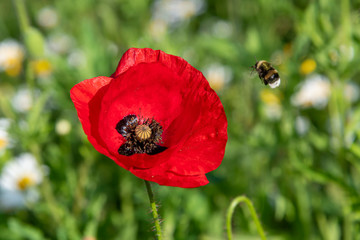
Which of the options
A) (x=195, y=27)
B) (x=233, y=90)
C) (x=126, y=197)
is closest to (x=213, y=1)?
(x=195, y=27)

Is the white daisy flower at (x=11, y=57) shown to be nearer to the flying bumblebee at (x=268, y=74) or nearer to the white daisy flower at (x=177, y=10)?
the white daisy flower at (x=177, y=10)

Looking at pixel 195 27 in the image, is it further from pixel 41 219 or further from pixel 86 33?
pixel 41 219

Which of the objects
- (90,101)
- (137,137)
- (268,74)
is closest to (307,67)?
(268,74)

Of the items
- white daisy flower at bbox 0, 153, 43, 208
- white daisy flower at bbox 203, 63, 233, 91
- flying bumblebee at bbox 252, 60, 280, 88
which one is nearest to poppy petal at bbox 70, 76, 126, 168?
flying bumblebee at bbox 252, 60, 280, 88

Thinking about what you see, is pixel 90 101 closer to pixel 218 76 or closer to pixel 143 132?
pixel 143 132

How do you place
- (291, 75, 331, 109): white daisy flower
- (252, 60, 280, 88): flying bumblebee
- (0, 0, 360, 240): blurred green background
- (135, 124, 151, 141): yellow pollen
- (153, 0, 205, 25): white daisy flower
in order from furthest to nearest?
1. (153, 0, 205, 25): white daisy flower
2. (291, 75, 331, 109): white daisy flower
3. (0, 0, 360, 240): blurred green background
4. (252, 60, 280, 88): flying bumblebee
5. (135, 124, 151, 141): yellow pollen

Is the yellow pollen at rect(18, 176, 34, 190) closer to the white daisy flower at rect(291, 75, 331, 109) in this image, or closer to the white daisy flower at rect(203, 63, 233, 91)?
the white daisy flower at rect(203, 63, 233, 91)
